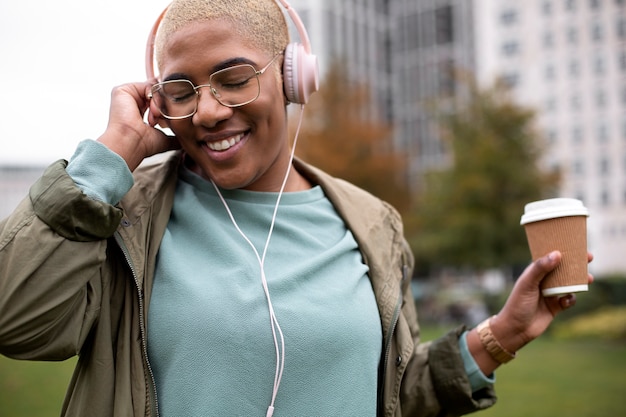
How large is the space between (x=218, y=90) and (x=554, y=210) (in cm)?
118

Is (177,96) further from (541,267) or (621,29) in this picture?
(621,29)

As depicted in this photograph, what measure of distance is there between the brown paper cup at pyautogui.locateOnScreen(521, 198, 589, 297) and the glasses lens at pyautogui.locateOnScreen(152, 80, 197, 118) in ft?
3.93

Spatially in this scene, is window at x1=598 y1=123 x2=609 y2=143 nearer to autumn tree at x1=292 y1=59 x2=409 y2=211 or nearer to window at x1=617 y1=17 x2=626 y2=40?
window at x1=617 y1=17 x2=626 y2=40

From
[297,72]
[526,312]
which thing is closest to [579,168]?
[526,312]

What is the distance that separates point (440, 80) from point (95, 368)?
6032 centimetres

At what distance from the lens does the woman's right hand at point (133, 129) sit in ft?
6.46

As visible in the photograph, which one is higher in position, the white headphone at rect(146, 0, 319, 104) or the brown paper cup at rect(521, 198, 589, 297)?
the white headphone at rect(146, 0, 319, 104)

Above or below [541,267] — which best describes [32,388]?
below

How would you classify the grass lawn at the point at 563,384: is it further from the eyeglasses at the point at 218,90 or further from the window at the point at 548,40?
the window at the point at 548,40

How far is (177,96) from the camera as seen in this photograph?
2066 millimetres

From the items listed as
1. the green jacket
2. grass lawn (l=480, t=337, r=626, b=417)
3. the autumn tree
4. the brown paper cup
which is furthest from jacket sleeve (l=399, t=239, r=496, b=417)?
the autumn tree

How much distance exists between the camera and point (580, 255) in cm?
228

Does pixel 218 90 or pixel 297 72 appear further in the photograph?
pixel 297 72

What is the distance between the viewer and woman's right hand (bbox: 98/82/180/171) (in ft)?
6.46
